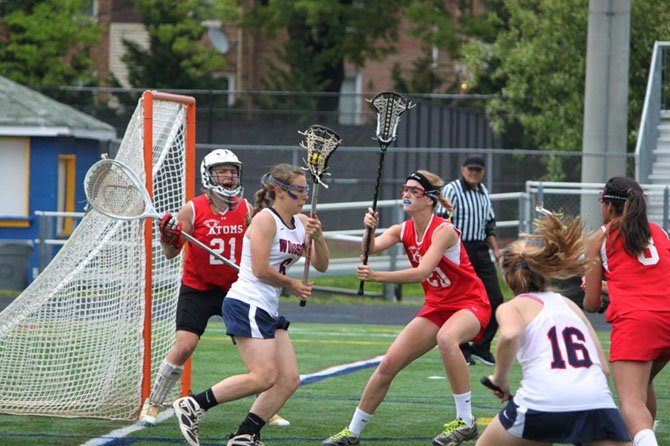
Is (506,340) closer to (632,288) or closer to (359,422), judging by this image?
(632,288)

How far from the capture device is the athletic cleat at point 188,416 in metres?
7.52

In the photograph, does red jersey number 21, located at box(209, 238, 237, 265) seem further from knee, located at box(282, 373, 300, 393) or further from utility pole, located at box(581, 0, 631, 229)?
utility pole, located at box(581, 0, 631, 229)

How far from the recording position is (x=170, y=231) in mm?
8281

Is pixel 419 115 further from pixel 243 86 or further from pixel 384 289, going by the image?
pixel 243 86

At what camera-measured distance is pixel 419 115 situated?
27000 mm

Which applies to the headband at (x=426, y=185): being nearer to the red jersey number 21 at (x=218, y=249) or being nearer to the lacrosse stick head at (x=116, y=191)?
the red jersey number 21 at (x=218, y=249)

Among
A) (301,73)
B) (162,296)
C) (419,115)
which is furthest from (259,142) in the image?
(162,296)

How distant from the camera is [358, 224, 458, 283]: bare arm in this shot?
25.5ft

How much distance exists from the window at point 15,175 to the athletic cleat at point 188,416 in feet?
52.6

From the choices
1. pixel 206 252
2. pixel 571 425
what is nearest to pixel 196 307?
pixel 206 252

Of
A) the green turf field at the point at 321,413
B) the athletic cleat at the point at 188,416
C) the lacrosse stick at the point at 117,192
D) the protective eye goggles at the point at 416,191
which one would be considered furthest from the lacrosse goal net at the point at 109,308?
the protective eye goggles at the point at 416,191

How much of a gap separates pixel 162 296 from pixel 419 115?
17.9 m

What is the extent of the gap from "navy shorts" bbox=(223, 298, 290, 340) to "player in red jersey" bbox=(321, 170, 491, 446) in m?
0.80

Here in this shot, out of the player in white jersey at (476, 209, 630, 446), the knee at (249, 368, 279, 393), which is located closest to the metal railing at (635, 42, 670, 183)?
the knee at (249, 368, 279, 393)
